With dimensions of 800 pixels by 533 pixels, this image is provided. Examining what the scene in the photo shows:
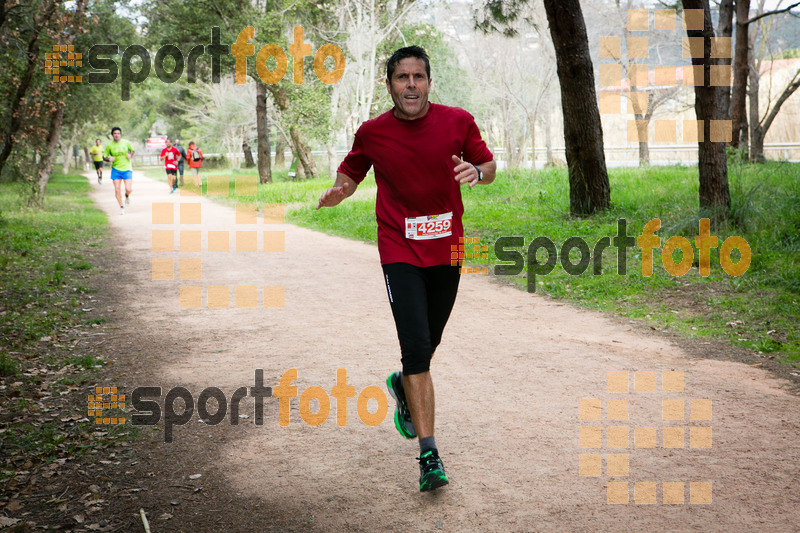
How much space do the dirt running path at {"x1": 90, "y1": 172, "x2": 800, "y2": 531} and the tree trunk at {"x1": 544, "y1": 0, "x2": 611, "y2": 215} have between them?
17.3 ft

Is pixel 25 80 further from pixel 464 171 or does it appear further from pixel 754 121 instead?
pixel 754 121

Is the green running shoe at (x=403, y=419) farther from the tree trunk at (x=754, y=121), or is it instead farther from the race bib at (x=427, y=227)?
the tree trunk at (x=754, y=121)

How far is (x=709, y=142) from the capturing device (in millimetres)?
10695

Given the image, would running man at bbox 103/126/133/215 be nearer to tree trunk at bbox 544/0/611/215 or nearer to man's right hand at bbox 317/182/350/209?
tree trunk at bbox 544/0/611/215

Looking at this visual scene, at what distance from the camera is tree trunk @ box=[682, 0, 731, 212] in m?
10.5

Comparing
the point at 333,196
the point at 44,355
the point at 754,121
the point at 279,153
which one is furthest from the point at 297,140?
the point at 333,196

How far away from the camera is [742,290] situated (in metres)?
8.52

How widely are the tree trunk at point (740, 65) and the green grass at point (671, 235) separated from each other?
3.16 metres

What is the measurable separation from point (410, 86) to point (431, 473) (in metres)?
2.06

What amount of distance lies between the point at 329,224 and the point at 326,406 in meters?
11.8

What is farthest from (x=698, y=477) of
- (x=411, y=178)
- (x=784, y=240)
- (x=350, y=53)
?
(x=350, y=53)

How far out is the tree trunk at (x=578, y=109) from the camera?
12828mm

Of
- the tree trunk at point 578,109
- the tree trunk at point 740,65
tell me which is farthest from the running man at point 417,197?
the tree trunk at point 740,65

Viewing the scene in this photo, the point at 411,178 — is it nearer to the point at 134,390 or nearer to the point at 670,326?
the point at 134,390
